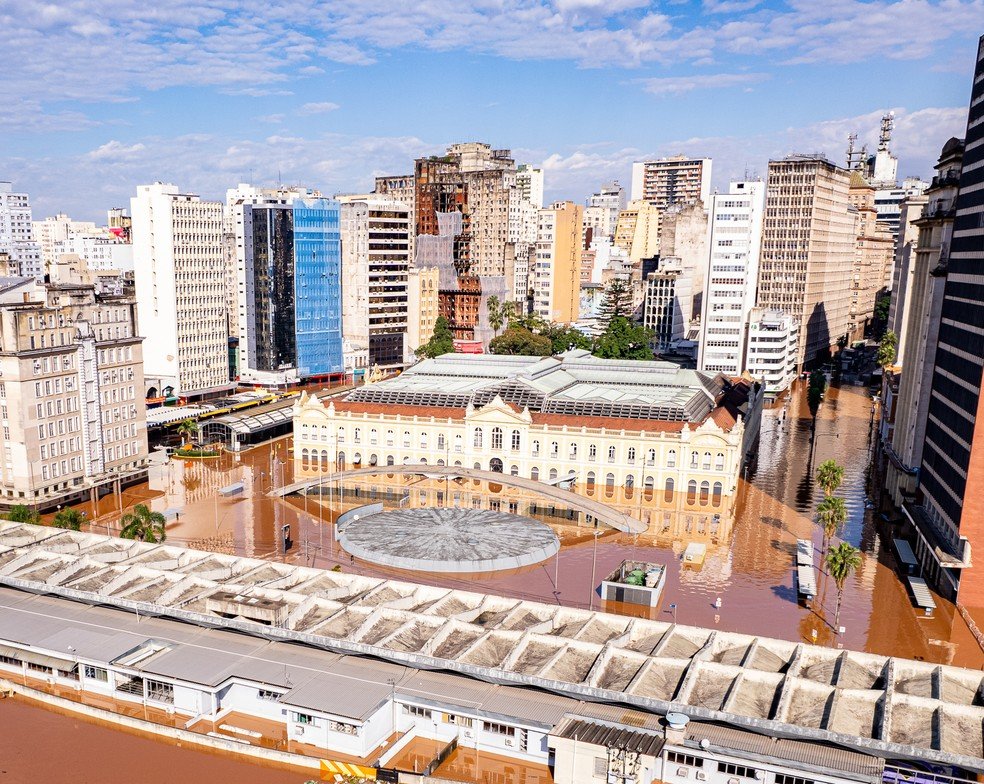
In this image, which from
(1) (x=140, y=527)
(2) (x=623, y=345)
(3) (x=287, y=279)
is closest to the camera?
(1) (x=140, y=527)

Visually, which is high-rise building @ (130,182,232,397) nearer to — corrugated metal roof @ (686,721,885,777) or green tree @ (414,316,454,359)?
green tree @ (414,316,454,359)

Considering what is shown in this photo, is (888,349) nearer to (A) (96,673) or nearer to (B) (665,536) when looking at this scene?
(B) (665,536)

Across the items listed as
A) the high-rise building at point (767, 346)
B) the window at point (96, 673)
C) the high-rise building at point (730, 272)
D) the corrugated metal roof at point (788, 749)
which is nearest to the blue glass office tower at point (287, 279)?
the high-rise building at point (730, 272)

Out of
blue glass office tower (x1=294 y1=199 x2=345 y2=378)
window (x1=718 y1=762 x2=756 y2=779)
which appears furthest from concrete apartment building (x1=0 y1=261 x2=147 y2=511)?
window (x1=718 y1=762 x2=756 y2=779)

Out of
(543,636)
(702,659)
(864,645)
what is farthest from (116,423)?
(864,645)

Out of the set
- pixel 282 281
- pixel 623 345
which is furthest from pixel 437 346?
pixel 623 345

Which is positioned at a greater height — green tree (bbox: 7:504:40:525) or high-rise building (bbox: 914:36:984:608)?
high-rise building (bbox: 914:36:984:608)
